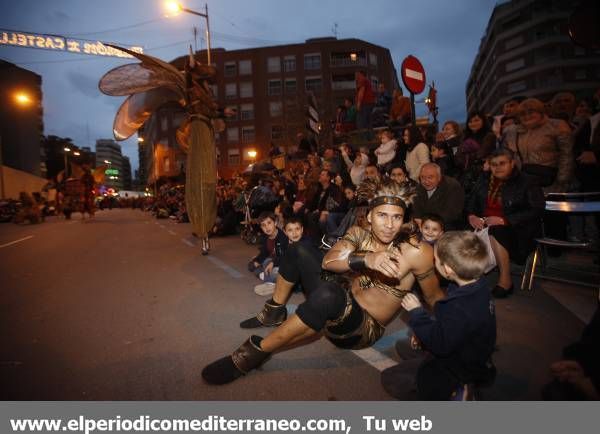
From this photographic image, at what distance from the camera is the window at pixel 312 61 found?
153 feet

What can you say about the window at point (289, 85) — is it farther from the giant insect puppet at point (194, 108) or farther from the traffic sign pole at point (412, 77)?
the giant insect puppet at point (194, 108)

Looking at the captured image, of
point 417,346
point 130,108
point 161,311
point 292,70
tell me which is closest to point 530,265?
point 417,346

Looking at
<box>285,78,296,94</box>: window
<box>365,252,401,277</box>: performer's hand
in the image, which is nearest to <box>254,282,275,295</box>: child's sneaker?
<box>365,252,401,277</box>: performer's hand

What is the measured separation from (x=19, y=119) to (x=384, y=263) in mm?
56068

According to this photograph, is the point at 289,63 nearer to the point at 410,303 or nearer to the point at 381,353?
the point at 381,353

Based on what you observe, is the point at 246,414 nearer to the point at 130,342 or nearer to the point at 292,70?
the point at 130,342

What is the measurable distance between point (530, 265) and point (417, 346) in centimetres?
311

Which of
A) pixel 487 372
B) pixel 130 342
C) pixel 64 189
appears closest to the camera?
pixel 487 372

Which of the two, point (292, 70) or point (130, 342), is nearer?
point (130, 342)

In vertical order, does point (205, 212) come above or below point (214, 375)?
above

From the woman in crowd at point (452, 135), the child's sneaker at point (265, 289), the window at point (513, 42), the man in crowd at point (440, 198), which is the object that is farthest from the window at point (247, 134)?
the child's sneaker at point (265, 289)

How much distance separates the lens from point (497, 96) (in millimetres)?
55250

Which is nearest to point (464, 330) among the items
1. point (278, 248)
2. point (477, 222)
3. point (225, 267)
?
point (477, 222)

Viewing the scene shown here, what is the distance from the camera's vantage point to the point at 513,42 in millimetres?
51875
